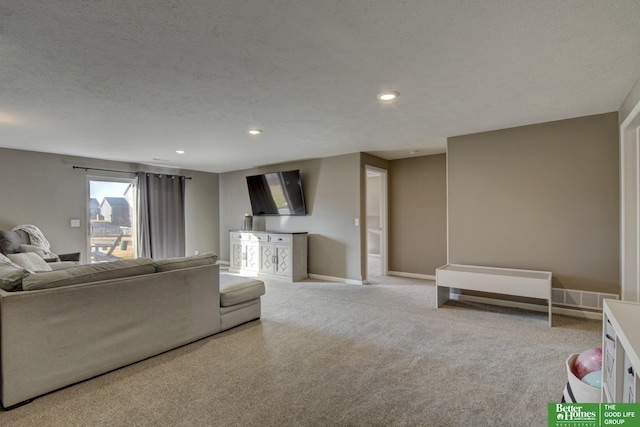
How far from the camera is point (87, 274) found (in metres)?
2.35

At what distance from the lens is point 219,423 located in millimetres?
1780

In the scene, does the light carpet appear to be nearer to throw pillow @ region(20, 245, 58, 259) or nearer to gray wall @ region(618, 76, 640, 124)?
gray wall @ region(618, 76, 640, 124)

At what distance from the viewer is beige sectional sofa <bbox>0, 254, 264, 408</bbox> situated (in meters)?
1.98

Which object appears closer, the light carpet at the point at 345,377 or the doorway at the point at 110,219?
the light carpet at the point at 345,377

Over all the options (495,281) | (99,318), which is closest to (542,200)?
(495,281)

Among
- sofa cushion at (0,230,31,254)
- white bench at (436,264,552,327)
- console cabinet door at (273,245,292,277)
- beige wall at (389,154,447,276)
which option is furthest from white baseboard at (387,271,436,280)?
sofa cushion at (0,230,31,254)

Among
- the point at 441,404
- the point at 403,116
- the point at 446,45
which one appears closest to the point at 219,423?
the point at 441,404

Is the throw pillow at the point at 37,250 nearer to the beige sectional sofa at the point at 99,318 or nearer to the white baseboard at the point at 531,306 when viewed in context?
the beige sectional sofa at the point at 99,318

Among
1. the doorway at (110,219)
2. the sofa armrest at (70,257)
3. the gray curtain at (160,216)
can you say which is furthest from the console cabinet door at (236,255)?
the sofa armrest at (70,257)

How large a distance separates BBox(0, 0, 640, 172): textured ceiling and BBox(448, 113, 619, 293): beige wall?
0.92 ft

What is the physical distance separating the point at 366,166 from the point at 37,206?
5.50 metres

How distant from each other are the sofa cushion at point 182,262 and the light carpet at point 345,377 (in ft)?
2.41

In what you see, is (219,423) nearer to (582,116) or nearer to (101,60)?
(101,60)

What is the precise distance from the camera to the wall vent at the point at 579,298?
11.1ft
